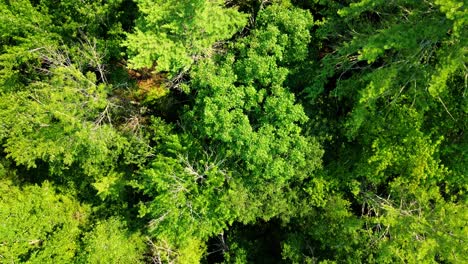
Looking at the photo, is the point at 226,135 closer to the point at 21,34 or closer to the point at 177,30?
the point at 177,30

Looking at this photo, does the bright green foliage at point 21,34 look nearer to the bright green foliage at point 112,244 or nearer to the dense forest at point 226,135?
the dense forest at point 226,135

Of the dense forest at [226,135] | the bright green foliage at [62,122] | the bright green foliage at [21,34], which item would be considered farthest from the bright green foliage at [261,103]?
the bright green foliage at [21,34]

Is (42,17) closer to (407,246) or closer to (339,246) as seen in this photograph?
(339,246)

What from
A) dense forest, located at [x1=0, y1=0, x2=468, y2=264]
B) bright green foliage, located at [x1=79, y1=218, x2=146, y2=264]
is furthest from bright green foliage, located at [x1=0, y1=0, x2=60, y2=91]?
bright green foliage, located at [x1=79, y1=218, x2=146, y2=264]

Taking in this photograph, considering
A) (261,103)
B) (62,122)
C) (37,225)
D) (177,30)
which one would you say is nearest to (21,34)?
(62,122)

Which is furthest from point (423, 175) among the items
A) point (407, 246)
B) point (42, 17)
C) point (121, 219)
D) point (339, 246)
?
point (42, 17)
